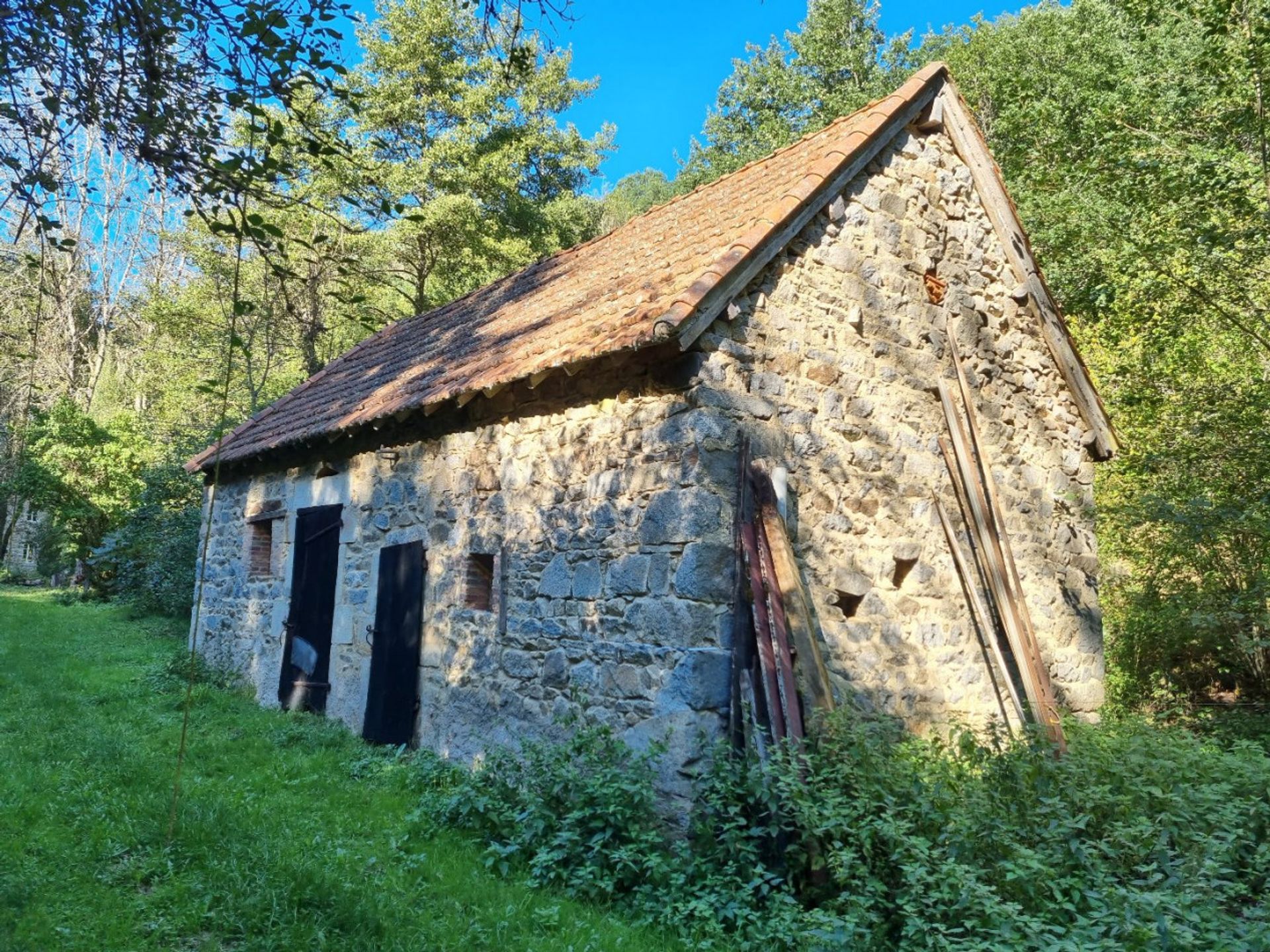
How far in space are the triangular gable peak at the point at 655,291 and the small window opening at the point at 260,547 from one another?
82 cm

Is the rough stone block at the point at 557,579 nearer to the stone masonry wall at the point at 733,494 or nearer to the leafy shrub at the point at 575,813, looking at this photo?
the stone masonry wall at the point at 733,494

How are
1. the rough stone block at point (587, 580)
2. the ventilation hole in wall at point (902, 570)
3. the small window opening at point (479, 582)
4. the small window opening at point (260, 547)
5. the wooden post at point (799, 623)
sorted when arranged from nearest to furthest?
the wooden post at point (799, 623) → the rough stone block at point (587, 580) → the ventilation hole in wall at point (902, 570) → the small window opening at point (479, 582) → the small window opening at point (260, 547)

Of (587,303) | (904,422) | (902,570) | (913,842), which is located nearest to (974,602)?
(902,570)

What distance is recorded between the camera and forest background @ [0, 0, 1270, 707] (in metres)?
3.97

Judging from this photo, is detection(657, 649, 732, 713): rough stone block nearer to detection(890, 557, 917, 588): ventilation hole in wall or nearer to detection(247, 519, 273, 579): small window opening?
detection(890, 557, 917, 588): ventilation hole in wall

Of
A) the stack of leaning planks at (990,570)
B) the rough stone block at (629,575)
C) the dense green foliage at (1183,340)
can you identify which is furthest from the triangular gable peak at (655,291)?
the stack of leaning planks at (990,570)

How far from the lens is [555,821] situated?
5008 millimetres

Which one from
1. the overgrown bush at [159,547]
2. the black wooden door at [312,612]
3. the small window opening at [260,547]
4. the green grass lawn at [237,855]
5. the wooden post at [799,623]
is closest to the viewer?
the green grass lawn at [237,855]

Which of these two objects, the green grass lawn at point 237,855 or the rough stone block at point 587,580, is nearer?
the green grass lawn at point 237,855

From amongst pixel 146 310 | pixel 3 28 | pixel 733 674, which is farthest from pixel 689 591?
pixel 146 310

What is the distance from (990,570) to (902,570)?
0.83m

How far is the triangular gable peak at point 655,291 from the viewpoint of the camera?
5.65 m

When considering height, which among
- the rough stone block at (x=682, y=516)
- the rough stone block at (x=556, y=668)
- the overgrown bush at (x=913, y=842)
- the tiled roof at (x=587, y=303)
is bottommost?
the overgrown bush at (x=913, y=842)

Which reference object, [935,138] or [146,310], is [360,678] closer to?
[935,138]
